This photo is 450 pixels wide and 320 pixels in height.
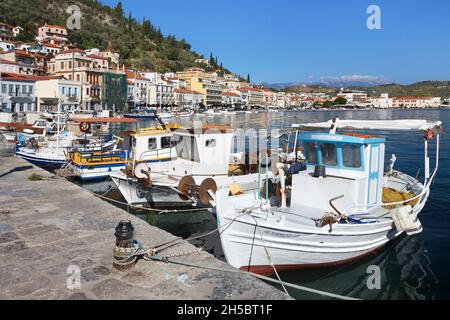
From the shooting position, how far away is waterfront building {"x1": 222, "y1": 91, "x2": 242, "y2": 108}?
448ft

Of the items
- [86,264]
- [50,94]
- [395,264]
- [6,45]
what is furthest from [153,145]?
[6,45]

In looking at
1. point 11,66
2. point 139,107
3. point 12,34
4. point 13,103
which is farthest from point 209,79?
point 13,103

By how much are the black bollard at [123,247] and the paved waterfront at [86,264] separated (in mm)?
132

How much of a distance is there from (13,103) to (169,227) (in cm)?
5601

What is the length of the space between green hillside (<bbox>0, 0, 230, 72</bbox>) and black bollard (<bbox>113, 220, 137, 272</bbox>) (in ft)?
356

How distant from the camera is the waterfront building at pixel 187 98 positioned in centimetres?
10831

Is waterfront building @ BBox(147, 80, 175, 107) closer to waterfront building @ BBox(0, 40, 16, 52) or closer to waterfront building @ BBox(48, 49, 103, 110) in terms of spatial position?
waterfront building @ BBox(48, 49, 103, 110)

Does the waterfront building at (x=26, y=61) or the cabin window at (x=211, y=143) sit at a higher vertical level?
the waterfront building at (x=26, y=61)

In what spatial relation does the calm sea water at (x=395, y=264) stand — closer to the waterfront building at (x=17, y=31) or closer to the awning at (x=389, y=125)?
the awning at (x=389, y=125)

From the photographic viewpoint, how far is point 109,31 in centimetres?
13325

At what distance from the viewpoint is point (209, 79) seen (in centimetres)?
13075

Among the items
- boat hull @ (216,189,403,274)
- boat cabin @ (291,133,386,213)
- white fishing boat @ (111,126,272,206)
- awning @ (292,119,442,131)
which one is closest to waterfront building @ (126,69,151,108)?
white fishing boat @ (111,126,272,206)

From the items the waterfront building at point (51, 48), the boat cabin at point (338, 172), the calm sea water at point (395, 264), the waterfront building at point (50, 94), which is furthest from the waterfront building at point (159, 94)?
the boat cabin at point (338, 172)
